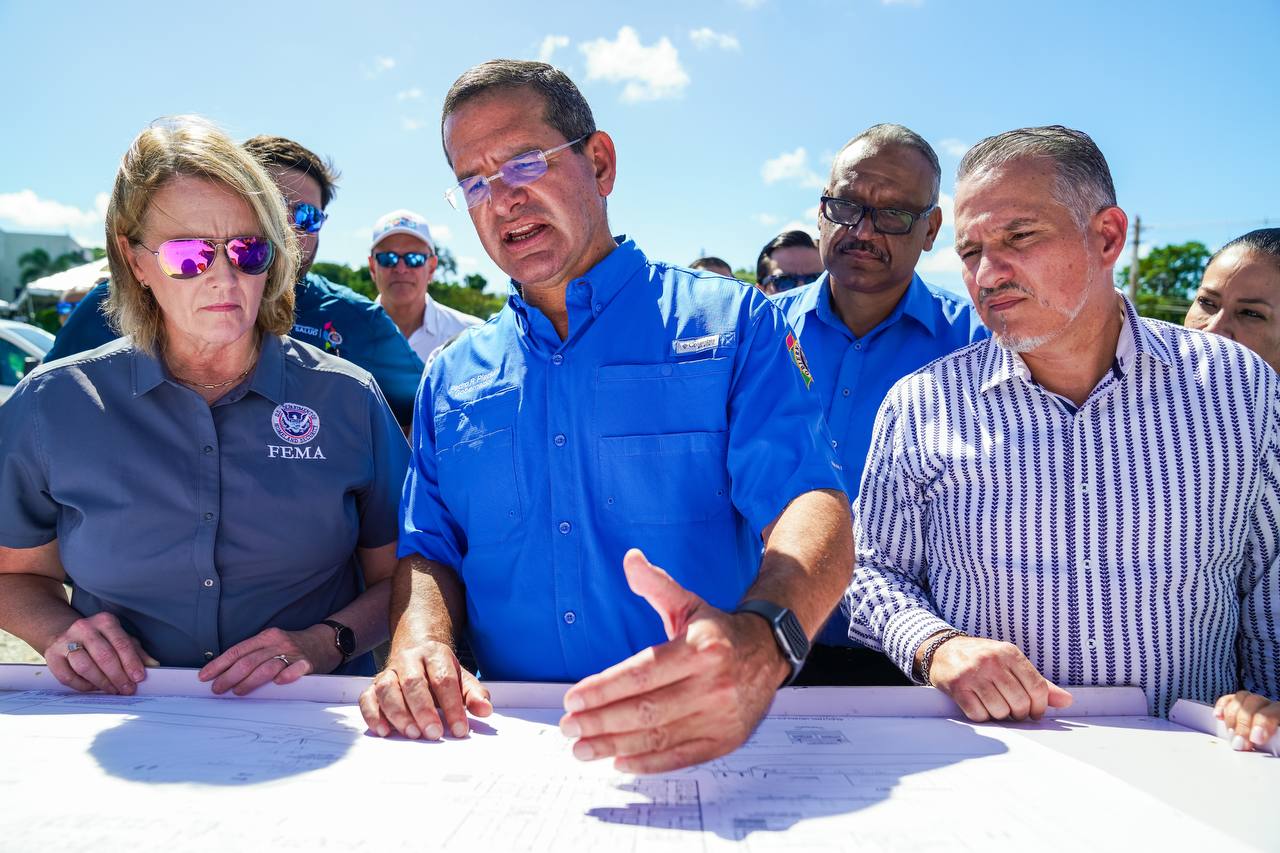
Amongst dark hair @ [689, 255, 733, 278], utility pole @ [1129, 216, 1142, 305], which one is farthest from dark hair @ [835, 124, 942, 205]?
utility pole @ [1129, 216, 1142, 305]

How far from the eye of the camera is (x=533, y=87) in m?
2.12

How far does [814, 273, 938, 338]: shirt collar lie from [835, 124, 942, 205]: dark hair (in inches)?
16.8

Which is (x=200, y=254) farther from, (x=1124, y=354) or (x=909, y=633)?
(x=1124, y=354)

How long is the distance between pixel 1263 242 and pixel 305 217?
3.74 meters

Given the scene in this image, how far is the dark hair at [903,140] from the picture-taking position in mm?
3383

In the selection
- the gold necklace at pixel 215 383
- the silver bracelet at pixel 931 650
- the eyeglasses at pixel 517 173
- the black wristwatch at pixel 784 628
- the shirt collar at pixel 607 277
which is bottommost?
the silver bracelet at pixel 931 650

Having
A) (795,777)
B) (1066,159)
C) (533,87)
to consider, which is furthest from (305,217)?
(795,777)

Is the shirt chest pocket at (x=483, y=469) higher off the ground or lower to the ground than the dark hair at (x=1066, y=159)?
lower

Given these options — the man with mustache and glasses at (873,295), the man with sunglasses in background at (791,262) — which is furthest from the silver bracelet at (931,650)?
the man with sunglasses in background at (791,262)

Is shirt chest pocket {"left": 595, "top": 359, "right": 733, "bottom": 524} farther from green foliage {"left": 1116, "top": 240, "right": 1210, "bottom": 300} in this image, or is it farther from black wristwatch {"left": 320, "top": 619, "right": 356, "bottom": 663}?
green foliage {"left": 1116, "top": 240, "right": 1210, "bottom": 300}

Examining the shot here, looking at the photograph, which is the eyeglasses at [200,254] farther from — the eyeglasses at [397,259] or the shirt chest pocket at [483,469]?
the eyeglasses at [397,259]

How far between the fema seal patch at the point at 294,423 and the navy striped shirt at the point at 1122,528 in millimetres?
1484

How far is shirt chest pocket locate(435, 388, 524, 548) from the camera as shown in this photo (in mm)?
2021

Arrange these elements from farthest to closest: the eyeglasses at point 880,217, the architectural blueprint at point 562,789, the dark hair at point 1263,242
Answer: the eyeglasses at point 880,217
the dark hair at point 1263,242
the architectural blueprint at point 562,789
